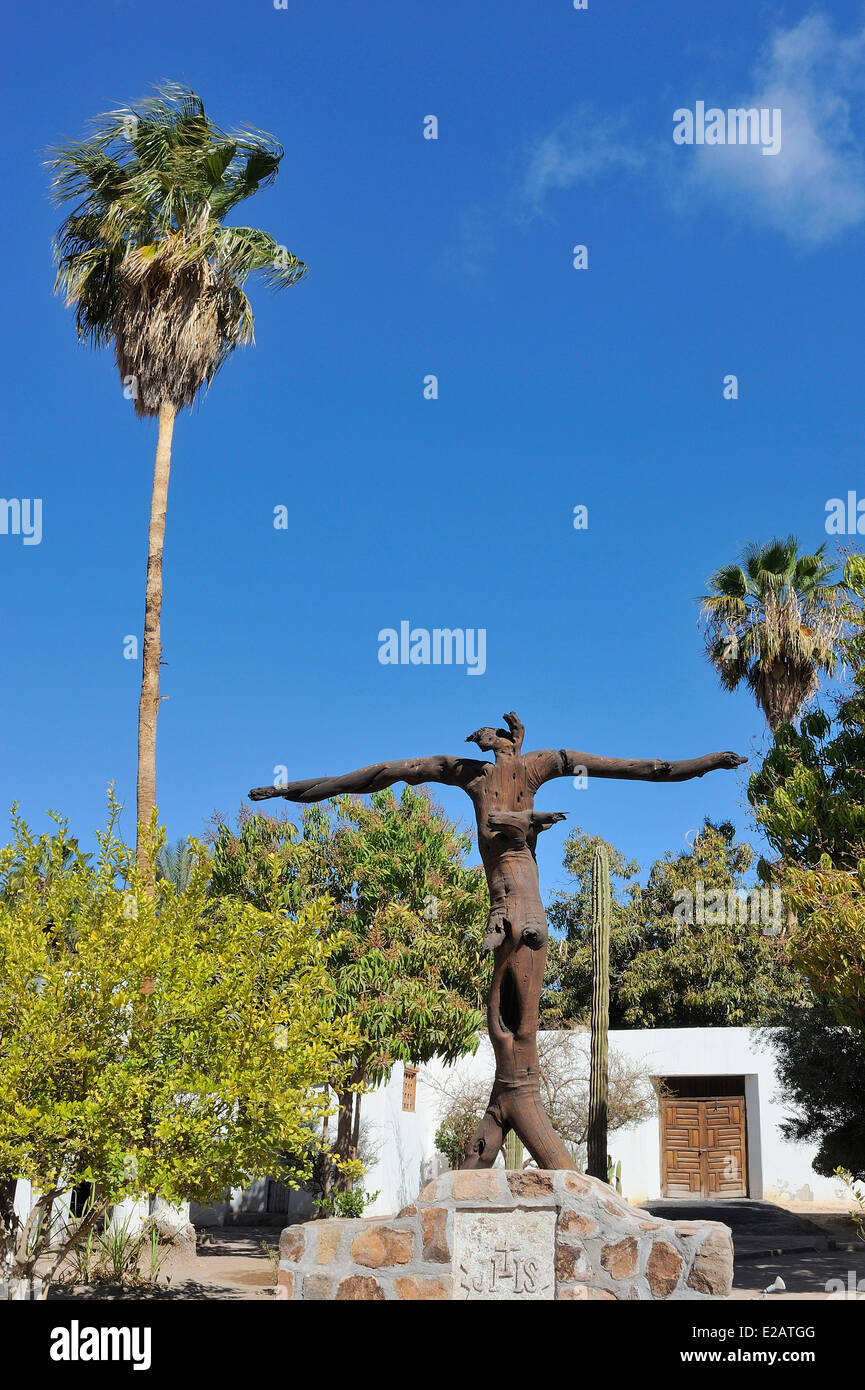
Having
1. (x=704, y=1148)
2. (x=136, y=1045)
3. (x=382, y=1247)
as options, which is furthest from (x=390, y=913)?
(x=704, y=1148)

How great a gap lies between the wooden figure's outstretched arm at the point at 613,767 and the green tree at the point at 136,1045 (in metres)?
2.03

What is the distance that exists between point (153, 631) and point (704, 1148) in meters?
15.8

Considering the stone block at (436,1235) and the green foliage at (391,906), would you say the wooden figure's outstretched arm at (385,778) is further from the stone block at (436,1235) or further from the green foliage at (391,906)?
the green foliage at (391,906)

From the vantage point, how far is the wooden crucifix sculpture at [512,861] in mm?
6863

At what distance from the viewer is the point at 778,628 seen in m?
20.4

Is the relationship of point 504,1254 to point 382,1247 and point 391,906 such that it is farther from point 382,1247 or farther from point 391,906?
point 391,906

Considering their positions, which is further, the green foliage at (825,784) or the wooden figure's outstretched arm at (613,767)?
the green foliage at (825,784)

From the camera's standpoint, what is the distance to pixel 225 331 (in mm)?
15773

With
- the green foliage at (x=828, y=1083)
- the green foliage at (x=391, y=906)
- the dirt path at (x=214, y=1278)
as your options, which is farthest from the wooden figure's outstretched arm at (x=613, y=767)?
the green foliage at (x=828, y=1083)

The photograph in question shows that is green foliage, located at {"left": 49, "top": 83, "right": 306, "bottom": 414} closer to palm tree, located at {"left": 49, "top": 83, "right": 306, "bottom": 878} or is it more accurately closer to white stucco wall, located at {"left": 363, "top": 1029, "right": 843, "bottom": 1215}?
palm tree, located at {"left": 49, "top": 83, "right": 306, "bottom": 878}

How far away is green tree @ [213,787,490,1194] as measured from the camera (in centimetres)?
A: 1549

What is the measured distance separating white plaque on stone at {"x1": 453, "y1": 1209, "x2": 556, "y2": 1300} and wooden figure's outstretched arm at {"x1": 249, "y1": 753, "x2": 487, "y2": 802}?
267cm

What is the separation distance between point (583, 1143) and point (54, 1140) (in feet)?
49.0
